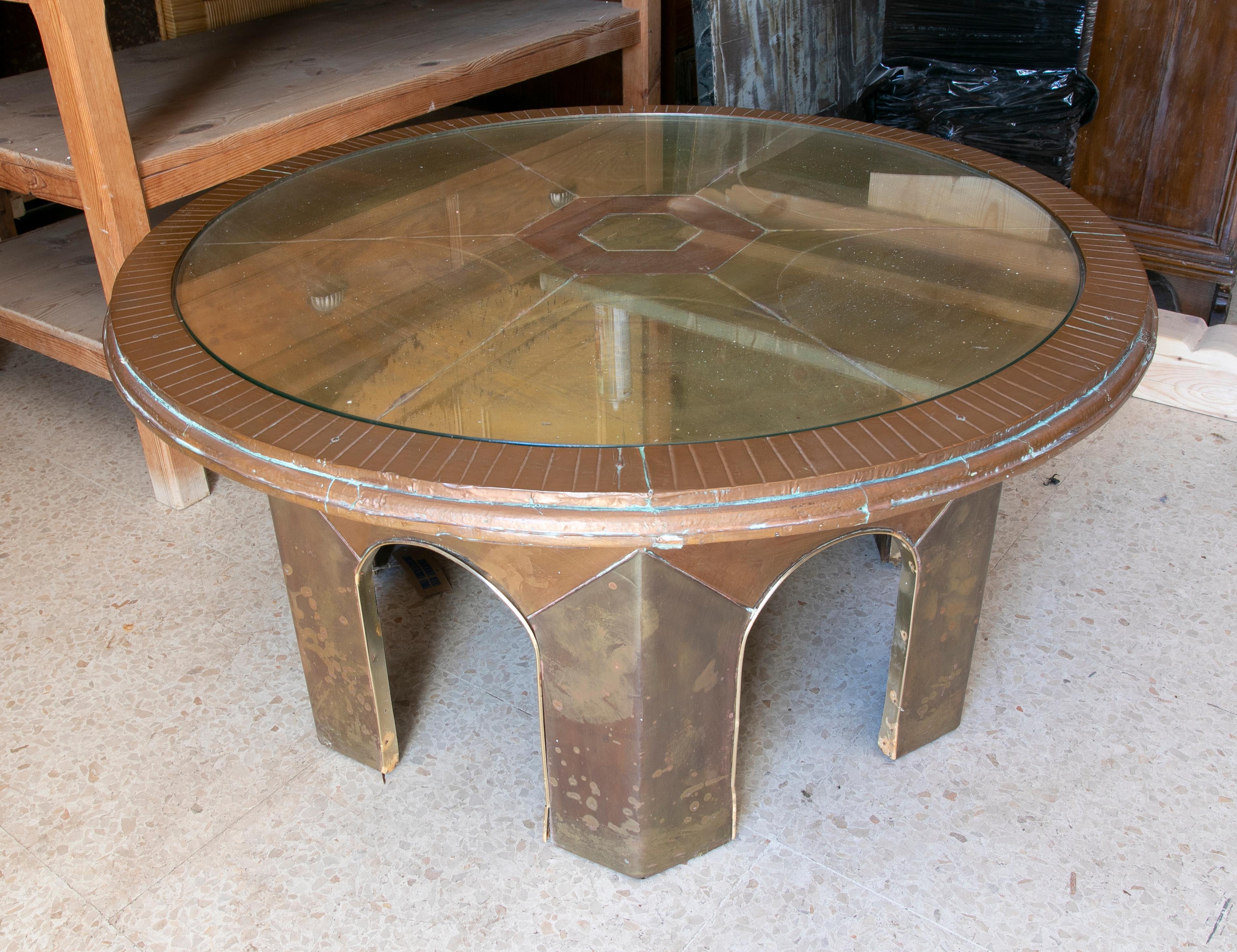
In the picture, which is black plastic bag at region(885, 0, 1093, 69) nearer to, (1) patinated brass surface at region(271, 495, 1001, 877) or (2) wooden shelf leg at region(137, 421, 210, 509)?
(1) patinated brass surface at region(271, 495, 1001, 877)

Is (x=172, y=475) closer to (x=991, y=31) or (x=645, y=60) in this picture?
(x=645, y=60)

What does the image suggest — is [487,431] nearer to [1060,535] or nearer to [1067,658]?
[1067,658]

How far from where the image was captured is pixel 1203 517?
2059 millimetres

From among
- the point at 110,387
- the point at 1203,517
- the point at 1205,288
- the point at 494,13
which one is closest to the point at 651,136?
the point at 494,13

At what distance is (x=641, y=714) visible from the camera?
127 cm

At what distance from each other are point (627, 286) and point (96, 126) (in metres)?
0.95

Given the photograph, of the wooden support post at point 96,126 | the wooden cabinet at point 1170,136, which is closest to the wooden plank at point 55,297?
the wooden support post at point 96,126

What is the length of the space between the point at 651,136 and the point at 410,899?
134 cm

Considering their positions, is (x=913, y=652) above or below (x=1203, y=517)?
above

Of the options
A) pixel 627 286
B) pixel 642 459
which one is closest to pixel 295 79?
pixel 627 286

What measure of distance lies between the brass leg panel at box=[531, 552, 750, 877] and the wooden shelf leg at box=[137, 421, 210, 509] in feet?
3.69

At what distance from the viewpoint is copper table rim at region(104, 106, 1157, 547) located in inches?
41.3

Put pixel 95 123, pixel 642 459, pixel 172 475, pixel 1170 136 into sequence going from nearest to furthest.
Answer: pixel 642 459 < pixel 95 123 < pixel 172 475 < pixel 1170 136

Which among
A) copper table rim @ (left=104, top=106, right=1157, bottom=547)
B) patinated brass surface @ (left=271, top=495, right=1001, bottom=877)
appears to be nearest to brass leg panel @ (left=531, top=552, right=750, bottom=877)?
patinated brass surface @ (left=271, top=495, right=1001, bottom=877)
